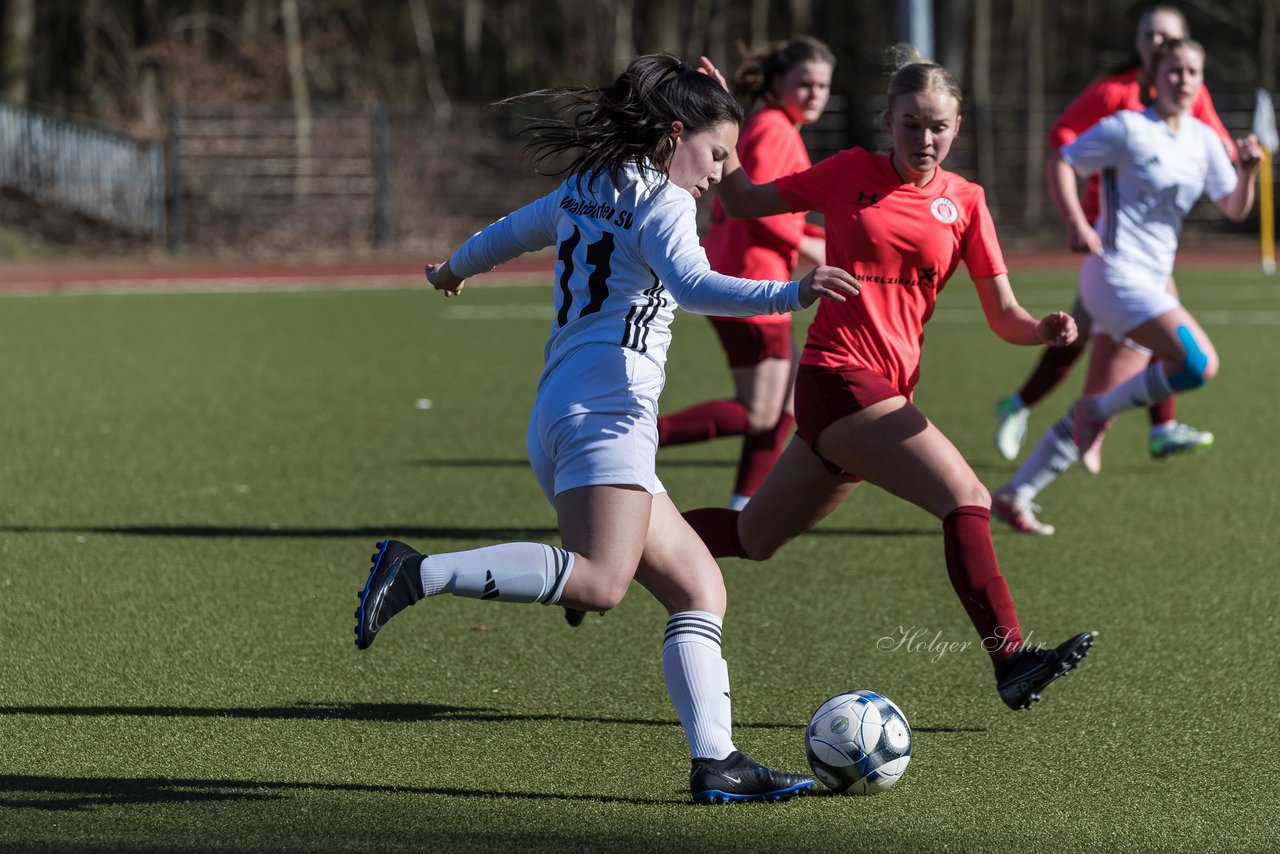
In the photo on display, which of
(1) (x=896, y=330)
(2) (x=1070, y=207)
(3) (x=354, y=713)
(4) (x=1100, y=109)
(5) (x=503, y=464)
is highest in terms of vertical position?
(4) (x=1100, y=109)

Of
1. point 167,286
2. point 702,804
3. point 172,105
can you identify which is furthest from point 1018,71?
point 702,804

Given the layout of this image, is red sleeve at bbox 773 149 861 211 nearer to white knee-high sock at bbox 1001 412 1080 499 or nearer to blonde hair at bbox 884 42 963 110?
blonde hair at bbox 884 42 963 110

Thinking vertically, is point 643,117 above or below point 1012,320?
above

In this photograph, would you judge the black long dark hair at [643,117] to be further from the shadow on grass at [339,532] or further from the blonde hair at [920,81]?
the shadow on grass at [339,532]

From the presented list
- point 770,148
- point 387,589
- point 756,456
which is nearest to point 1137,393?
point 756,456

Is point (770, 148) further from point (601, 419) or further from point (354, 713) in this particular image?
point (601, 419)

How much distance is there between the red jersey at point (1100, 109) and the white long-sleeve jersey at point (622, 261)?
4307 mm

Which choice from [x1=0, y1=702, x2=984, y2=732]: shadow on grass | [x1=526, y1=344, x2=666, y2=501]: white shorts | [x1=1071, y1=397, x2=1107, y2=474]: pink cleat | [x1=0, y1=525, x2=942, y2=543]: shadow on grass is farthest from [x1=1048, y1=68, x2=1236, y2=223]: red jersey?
[x1=526, y1=344, x2=666, y2=501]: white shorts

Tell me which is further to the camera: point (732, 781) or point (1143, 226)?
point (1143, 226)

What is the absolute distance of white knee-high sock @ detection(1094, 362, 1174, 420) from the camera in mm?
Result: 7652

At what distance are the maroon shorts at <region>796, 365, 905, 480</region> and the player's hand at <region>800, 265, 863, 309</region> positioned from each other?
1026 mm

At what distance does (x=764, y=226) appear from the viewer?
7.22m

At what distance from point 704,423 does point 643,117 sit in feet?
11.9

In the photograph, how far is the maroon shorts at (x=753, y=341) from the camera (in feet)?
24.3
